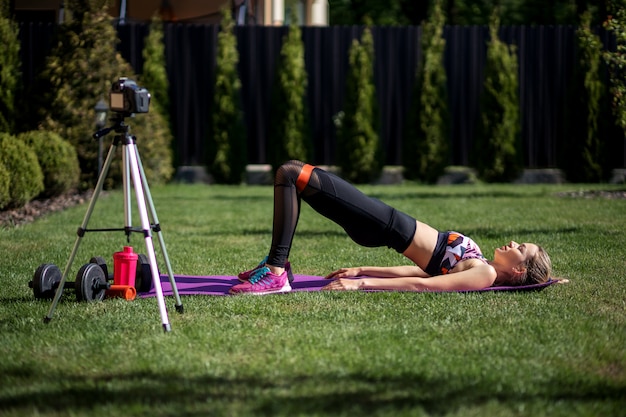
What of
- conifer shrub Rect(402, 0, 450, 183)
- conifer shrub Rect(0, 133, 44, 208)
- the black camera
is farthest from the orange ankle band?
conifer shrub Rect(402, 0, 450, 183)

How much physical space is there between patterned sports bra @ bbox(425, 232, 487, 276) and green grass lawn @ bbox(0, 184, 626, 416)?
0.96 ft

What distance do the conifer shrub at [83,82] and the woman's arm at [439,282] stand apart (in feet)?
25.8

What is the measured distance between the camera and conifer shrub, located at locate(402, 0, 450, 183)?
16.0 m

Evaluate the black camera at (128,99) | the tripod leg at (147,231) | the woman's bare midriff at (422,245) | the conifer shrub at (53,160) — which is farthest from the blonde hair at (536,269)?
the conifer shrub at (53,160)

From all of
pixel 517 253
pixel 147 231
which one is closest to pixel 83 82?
pixel 517 253

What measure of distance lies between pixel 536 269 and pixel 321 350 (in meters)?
2.12

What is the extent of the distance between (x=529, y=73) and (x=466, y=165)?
1.78 metres

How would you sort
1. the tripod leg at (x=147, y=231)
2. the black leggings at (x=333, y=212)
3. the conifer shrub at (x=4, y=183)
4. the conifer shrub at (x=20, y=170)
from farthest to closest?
1. the conifer shrub at (x=20, y=170)
2. the conifer shrub at (x=4, y=183)
3. the black leggings at (x=333, y=212)
4. the tripod leg at (x=147, y=231)

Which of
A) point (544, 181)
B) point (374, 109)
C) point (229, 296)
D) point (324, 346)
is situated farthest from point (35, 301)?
point (544, 181)

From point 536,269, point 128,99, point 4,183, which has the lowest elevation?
point 536,269

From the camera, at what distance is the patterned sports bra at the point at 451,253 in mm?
6340

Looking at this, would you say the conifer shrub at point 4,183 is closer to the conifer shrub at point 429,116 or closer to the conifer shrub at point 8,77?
the conifer shrub at point 8,77

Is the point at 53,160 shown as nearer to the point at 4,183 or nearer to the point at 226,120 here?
the point at 4,183

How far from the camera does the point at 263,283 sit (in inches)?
244
